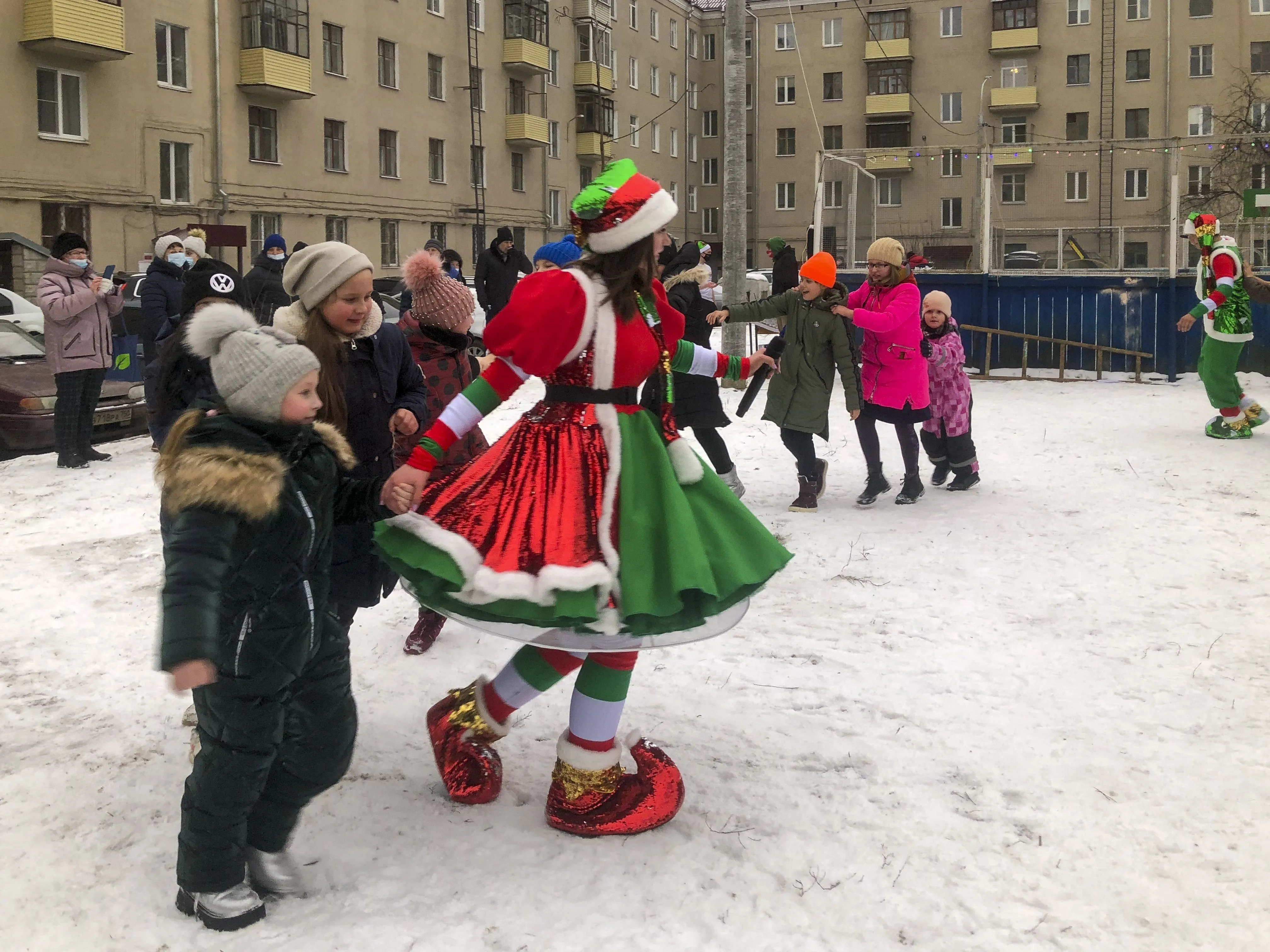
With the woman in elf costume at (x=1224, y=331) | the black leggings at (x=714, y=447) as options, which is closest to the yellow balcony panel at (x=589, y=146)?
the woman in elf costume at (x=1224, y=331)

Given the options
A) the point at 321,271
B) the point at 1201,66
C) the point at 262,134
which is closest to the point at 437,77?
the point at 262,134

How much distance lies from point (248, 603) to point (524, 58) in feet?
125

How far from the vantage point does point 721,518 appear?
10.7 feet

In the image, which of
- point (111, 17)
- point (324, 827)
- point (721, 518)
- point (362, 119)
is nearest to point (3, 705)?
point (324, 827)

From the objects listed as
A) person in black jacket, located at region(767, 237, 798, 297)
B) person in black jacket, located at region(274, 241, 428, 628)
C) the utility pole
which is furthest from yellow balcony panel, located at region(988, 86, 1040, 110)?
person in black jacket, located at region(274, 241, 428, 628)

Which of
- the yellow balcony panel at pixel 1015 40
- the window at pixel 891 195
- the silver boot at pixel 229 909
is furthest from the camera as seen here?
the yellow balcony panel at pixel 1015 40

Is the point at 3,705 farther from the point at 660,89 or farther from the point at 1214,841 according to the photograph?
the point at 660,89

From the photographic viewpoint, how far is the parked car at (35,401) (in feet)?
33.6

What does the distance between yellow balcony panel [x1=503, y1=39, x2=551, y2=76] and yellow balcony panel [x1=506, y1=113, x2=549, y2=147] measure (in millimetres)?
1449

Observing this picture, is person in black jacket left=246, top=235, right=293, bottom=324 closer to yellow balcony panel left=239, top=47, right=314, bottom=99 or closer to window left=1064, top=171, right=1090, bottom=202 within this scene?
yellow balcony panel left=239, top=47, right=314, bottom=99

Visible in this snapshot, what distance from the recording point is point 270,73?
28.1 m

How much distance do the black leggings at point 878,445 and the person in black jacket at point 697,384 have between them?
0.93 m

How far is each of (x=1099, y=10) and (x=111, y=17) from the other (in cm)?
3715

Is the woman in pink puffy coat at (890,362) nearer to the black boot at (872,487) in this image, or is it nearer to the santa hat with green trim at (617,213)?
the black boot at (872,487)
